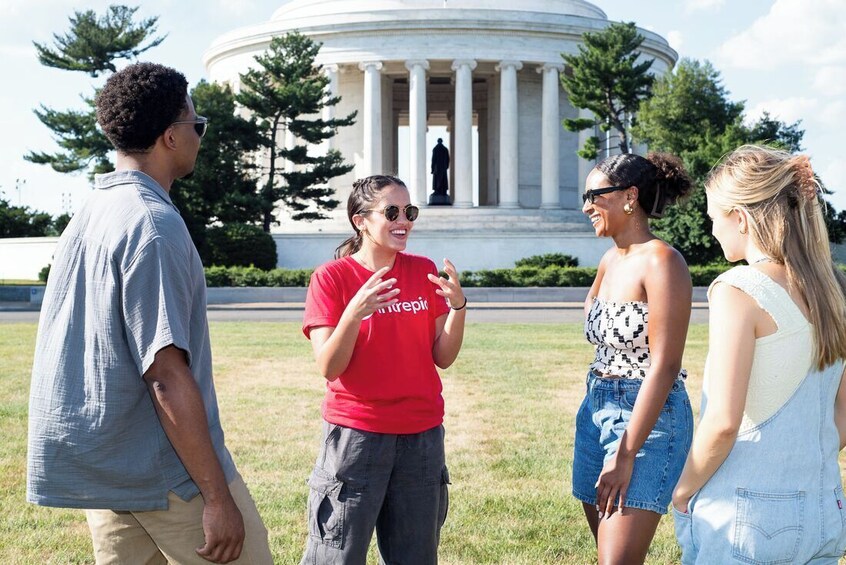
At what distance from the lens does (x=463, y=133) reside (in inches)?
2053

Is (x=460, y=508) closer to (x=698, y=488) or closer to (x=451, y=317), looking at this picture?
(x=451, y=317)

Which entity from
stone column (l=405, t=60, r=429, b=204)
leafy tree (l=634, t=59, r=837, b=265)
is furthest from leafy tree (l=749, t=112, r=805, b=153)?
stone column (l=405, t=60, r=429, b=204)

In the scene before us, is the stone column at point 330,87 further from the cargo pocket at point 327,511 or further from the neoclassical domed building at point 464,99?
the cargo pocket at point 327,511

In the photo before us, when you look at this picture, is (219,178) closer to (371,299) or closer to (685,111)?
(685,111)

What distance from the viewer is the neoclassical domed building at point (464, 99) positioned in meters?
47.4

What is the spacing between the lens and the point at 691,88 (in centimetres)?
4425

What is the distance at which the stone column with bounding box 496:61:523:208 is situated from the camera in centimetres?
5250

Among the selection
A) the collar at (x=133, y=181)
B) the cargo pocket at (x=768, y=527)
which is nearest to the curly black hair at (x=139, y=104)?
the collar at (x=133, y=181)

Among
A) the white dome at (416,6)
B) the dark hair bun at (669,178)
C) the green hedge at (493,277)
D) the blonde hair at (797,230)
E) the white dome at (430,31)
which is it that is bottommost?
the green hedge at (493,277)

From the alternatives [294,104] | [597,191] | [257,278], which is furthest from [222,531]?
[294,104]

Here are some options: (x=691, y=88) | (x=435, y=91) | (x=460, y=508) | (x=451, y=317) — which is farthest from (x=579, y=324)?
(x=435, y=91)

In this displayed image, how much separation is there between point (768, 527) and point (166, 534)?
6.86 feet

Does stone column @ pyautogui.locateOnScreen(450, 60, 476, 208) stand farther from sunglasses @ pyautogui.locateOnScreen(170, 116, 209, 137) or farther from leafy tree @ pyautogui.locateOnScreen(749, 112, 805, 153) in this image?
sunglasses @ pyautogui.locateOnScreen(170, 116, 209, 137)

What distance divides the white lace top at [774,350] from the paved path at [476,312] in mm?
21529
